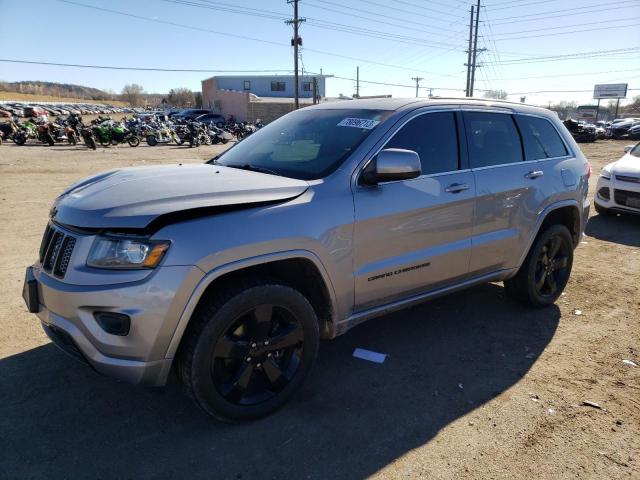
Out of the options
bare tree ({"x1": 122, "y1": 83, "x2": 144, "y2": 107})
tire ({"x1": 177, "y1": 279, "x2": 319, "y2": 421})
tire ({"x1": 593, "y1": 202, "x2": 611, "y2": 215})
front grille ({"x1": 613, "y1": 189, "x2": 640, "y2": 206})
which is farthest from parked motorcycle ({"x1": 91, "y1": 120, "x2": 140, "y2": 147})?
bare tree ({"x1": 122, "y1": 83, "x2": 144, "y2": 107})

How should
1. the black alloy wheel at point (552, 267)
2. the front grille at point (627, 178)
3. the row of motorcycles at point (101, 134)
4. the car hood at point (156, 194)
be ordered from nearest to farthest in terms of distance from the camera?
1. the car hood at point (156, 194)
2. the black alloy wheel at point (552, 267)
3. the front grille at point (627, 178)
4. the row of motorcycles at point (101, 134)

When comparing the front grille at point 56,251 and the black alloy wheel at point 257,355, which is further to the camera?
the black alloy wheel at point 257,355

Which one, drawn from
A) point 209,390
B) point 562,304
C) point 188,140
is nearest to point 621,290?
point 562,304

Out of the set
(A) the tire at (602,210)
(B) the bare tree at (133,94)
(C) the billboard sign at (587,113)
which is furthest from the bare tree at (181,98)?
(A) the tire at (602,210)

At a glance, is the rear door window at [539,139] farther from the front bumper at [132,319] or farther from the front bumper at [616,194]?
the front bumper at [616,194]

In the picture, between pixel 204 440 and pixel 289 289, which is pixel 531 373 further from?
pixel 204 440

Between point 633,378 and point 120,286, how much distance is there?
3.46 m

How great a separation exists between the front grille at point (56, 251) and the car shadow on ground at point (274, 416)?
0.92m

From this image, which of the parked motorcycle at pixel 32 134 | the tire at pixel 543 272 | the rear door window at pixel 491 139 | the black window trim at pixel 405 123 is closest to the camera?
the black window trim at pixel 405 123

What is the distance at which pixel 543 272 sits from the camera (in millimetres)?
4441

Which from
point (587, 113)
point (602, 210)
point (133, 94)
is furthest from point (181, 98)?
point (602, 210)

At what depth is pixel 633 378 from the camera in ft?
11.1

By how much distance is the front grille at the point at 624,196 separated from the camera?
312 inches

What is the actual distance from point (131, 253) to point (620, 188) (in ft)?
27.8
